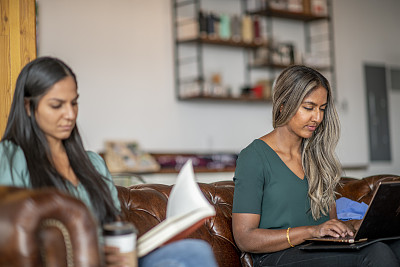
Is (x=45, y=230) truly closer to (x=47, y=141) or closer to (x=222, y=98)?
(x=47, y=141)

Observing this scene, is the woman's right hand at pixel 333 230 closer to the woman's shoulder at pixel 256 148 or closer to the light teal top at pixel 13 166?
the woman's shoulder at pixel 256 148

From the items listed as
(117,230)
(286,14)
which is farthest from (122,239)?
(286,14)

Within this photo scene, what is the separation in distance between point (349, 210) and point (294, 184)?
45 cm

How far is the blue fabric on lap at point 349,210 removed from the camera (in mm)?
2801

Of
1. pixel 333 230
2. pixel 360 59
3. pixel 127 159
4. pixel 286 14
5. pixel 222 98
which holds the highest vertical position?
pixel 286 14

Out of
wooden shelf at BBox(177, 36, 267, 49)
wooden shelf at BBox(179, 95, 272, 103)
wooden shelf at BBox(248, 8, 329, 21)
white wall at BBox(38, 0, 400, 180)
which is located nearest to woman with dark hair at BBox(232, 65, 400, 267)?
white wall at BBox(38, 0, 400, 180)

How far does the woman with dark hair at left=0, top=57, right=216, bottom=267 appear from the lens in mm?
1746

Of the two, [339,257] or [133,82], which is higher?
[133,82]

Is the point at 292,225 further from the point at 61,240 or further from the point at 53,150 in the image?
the point at 61,240

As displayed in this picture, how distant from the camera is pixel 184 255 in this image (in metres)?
A: 1.65

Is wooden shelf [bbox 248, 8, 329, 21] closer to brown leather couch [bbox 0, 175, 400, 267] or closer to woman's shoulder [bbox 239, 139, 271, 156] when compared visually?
woman's shoulder [bbox 239, 139, 271, 156]

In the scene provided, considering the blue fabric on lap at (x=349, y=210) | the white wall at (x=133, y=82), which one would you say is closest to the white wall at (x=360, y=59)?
the white wall at (x=133, y=82)

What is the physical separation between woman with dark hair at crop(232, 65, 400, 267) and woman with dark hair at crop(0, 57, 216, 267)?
0.71m

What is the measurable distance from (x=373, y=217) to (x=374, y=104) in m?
6.19
